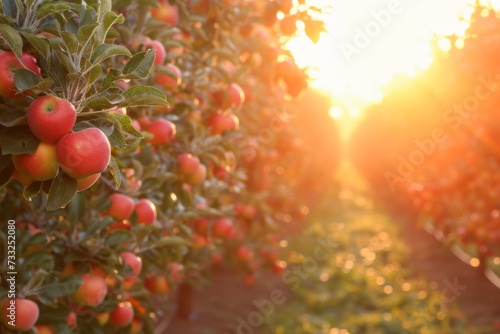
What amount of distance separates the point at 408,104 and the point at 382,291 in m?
5.83

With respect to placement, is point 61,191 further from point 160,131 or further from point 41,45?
point 160,131

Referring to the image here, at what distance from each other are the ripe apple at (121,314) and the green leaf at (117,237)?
17.5 inches

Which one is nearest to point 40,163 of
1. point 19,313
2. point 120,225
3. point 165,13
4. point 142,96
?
point 142,96

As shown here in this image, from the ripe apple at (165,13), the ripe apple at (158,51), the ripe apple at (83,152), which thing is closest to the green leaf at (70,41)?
the ripe apple at (83,152)

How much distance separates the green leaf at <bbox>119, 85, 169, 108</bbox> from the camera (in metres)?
1.50

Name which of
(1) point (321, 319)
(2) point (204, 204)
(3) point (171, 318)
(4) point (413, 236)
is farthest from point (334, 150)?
(2) point (204, 204)

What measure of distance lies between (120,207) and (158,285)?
122 cm

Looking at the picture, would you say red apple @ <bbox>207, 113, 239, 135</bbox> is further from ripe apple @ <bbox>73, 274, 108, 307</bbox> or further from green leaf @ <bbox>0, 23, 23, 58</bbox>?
green leaf @ <bbox>0, 23, 23, 58</bbox>

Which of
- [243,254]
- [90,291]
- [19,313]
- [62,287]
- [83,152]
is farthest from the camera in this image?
[243,254]

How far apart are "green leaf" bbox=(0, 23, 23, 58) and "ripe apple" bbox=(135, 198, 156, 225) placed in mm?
1161

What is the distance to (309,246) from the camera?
12.8 m

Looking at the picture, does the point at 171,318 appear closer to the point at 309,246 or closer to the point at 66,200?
the point at 66,200

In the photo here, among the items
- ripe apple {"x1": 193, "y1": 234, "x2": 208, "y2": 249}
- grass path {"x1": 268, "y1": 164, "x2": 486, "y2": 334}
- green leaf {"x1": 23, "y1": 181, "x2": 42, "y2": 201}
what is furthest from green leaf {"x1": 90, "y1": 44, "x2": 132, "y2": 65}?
Answer: grass path {"x1": 268, "y1": 164, "x2": 486, "y2": 334}

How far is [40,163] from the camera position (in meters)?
1.43
